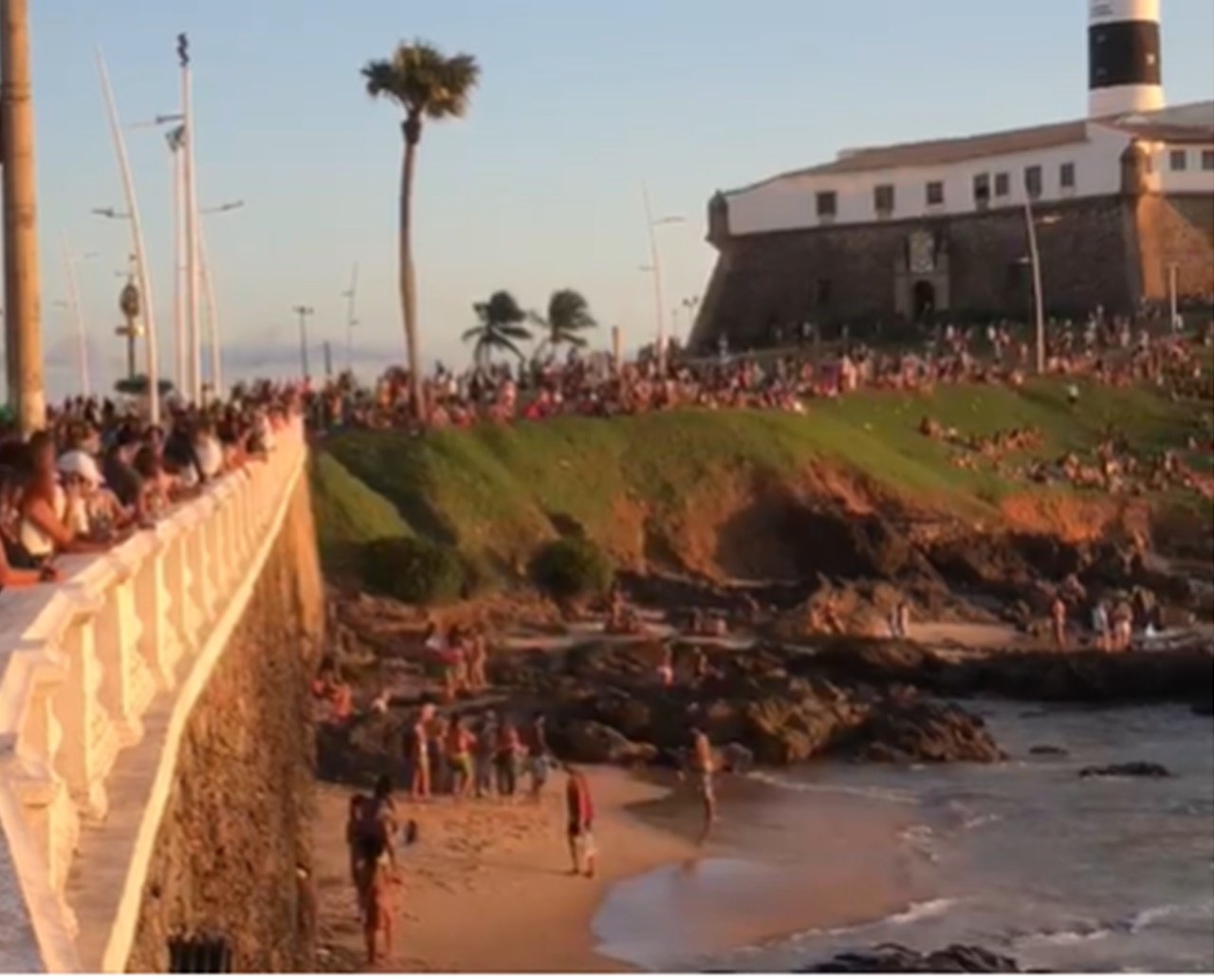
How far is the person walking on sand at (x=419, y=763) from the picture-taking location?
88.9 ft

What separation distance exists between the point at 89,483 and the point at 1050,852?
17.7 meters

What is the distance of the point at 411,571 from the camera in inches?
1660

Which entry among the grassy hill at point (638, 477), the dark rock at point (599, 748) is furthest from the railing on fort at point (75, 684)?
the grassy hill at point (638, 477)

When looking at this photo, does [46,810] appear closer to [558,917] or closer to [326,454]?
[558,917]

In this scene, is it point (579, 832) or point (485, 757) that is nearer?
Result: point (579, 832)

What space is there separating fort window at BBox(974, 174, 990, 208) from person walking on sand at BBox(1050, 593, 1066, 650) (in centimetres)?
3651

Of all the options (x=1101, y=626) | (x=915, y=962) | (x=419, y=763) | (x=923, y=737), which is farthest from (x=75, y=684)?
(x=1101, y=626)

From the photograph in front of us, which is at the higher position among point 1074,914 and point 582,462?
point 582,462

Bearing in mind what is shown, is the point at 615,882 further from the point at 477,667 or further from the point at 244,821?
the point at 477,667

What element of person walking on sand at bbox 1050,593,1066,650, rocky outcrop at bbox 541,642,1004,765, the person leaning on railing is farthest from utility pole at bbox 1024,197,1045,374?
the person leaning on railing

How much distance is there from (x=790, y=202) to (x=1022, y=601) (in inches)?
1551

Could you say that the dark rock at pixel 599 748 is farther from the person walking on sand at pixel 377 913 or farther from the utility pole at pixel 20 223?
the utility pole at pixel 20 223

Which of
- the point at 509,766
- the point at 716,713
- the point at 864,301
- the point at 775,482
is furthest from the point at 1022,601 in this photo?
the point at 864,301

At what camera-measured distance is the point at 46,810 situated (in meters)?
5.99
